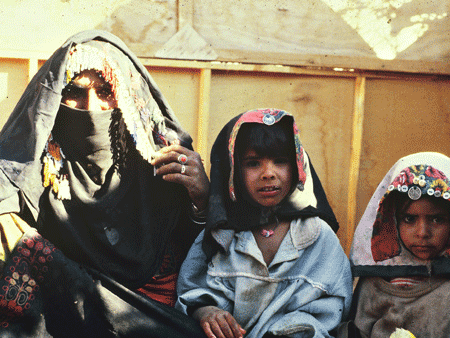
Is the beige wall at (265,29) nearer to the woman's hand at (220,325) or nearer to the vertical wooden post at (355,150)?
the vertical wooden post at (355,150)

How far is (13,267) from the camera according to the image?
2.72m

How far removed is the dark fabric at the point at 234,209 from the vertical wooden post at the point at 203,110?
0.98 meters

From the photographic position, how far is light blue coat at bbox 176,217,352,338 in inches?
114

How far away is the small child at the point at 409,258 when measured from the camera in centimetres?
272

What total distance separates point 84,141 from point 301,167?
1166 mm

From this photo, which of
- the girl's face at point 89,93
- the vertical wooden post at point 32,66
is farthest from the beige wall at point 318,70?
the girl's face at point 89,93

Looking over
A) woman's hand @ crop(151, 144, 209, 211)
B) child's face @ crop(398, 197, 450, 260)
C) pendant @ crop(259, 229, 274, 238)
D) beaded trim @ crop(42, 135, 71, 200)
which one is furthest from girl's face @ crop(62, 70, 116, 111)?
child's face @ crop(398, 197, 450, 260)

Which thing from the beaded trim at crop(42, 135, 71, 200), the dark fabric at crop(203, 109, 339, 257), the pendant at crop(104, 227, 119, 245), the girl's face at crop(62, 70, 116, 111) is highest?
the girl's face at crop(62, 70, 116, 111)

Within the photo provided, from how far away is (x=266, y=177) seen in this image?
9.67 ft

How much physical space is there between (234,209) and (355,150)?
1.59m

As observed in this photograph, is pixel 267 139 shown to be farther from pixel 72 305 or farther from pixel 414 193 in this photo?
pixel 72 305

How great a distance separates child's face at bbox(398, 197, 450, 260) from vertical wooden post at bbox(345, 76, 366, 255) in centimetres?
159

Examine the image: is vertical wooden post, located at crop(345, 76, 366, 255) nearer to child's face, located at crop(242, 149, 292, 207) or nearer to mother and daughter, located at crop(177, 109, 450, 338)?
mother and daughter, located at crop(177, 109, 450, 338)

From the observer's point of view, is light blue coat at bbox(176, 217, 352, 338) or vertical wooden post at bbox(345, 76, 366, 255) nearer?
light blue coat at bbox(176, 217, 352, 338)
